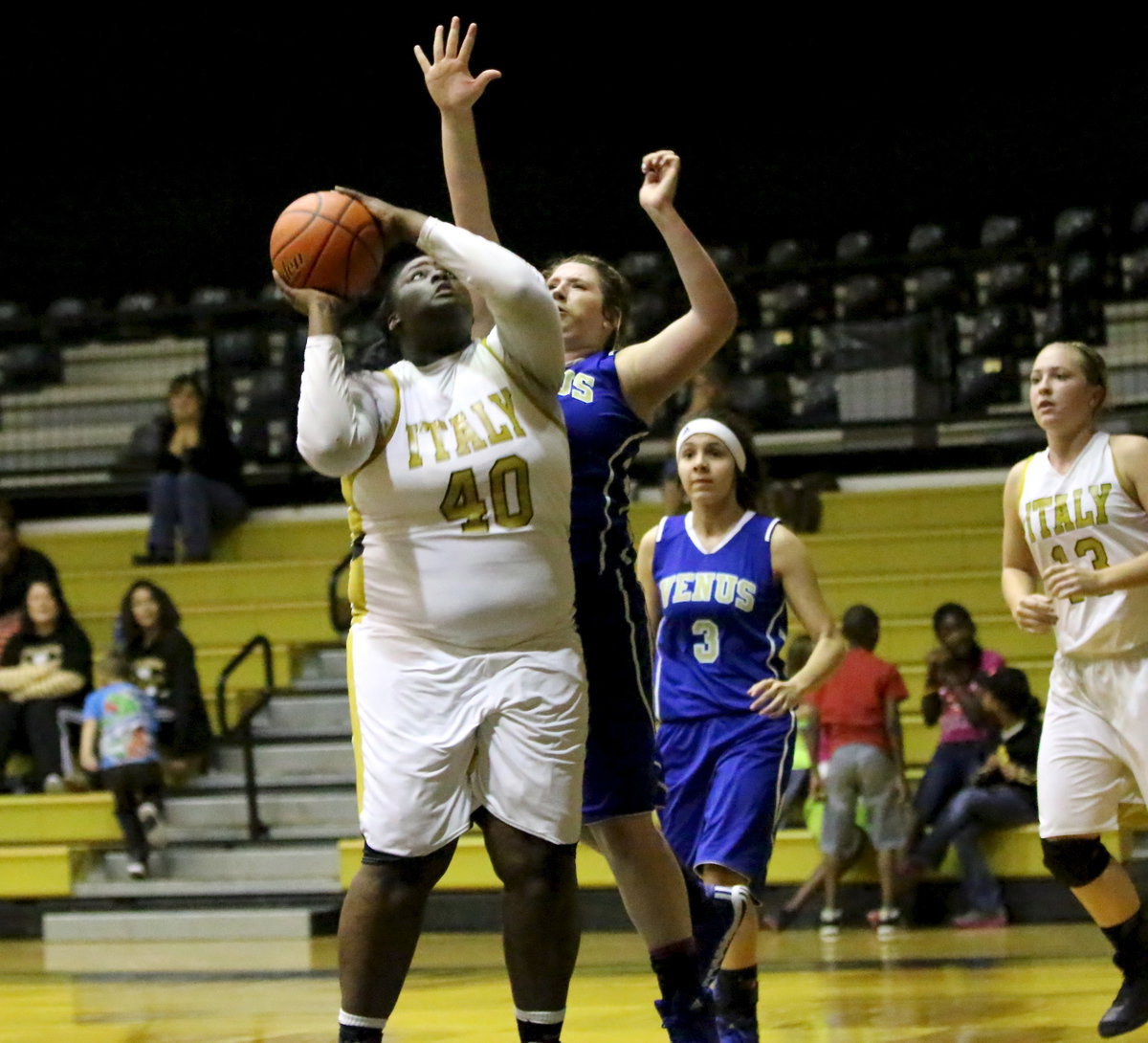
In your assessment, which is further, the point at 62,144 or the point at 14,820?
the point at 62,144

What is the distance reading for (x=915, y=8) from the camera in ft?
47.2

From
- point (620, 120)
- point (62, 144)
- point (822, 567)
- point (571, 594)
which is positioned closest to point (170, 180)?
point (62, 144)

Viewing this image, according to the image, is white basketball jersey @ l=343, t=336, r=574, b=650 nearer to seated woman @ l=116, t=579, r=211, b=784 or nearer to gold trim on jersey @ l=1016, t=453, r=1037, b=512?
gold trim on jersey @ l=1016, t=453, r=1037, b=512

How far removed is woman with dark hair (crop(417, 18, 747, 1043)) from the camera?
13.6 ft

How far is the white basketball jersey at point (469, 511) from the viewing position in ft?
12.1

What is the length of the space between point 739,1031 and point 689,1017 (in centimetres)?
62

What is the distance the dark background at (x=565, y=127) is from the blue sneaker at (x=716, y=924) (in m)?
9.90

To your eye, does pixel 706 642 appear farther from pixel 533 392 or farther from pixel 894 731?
pixel 894 731

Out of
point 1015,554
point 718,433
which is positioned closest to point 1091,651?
point 1015,554

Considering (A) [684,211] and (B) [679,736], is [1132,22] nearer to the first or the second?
(A) [684,211]

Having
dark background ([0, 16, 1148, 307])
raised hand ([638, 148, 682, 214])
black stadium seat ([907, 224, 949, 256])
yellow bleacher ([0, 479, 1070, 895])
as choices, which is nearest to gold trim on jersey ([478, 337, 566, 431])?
raised hand ([638, 148, 682, 214])

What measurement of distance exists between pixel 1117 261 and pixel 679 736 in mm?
8933

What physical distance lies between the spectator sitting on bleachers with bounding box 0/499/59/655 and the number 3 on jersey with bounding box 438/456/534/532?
789 cm

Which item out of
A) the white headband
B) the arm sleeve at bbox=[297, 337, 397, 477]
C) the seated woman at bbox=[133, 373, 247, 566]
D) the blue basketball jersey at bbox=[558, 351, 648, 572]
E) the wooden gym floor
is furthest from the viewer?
the seated woman at bbox=[133, 373, 247, 566]
